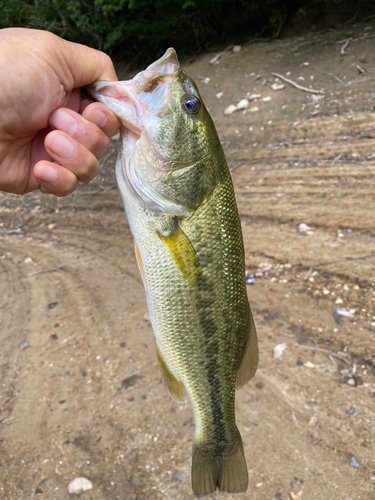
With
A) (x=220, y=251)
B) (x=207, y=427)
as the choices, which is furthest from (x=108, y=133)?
(x=207, y=427)

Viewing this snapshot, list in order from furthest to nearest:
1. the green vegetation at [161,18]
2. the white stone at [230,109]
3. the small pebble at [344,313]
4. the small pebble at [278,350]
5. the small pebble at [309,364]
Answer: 1. the green vegetation at [161,18]
2. the white stone at [230,109]
3. the small pebble at [344,313]
4. the small pebble at [278,350]
5. the small pebble at [309,364]

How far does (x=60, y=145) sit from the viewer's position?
1.77 metres

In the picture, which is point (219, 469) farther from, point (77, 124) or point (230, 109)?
point (230, 109)

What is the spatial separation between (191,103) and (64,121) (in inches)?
25.5

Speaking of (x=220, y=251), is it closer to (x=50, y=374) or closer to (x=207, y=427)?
(x=207, y=427)

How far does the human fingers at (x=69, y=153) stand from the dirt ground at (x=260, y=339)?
2.14 m

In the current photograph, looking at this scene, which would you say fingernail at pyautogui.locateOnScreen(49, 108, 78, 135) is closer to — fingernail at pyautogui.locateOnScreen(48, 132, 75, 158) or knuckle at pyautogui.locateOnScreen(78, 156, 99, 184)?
fingernail at pyautogui.locateOnScreen(48, 132, 75, 158)

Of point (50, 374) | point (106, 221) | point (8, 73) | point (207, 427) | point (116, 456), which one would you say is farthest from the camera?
point (106, 221)

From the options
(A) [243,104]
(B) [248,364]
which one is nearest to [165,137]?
(B) [248,364]

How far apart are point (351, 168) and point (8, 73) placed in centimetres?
469

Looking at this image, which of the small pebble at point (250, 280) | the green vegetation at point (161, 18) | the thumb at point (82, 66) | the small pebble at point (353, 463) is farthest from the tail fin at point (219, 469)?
the green vegetation at point (161, 18)

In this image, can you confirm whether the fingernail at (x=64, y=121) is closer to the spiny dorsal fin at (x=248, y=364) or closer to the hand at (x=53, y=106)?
the hand at (x=53, y=106)

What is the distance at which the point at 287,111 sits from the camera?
271 inches

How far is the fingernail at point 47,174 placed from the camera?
179 centimetres
